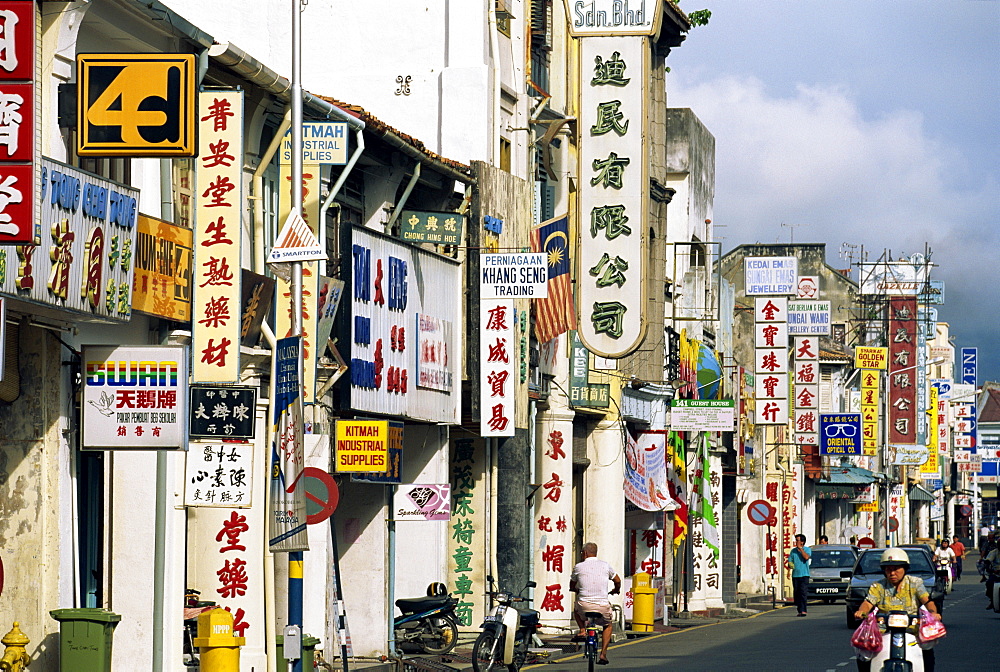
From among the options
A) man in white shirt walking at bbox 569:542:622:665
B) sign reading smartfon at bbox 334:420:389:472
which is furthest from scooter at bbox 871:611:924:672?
man in white shirt walking at bbox 569:542:622:665

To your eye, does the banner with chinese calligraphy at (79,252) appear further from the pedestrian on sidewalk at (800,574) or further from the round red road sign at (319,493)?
the pedestrian on sidewalk at (800,574)

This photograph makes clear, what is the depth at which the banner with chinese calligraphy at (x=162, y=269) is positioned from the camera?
17.9m

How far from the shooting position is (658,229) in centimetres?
4316

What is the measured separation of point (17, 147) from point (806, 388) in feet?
158

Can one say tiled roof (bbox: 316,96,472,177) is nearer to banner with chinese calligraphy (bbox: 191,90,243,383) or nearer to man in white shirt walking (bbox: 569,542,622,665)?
banner with chinese calligraphy (bbox: 191,90,243,383)

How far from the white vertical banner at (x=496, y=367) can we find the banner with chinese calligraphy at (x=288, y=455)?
9.27m

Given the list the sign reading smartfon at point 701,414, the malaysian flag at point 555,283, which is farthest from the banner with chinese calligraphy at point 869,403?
the malaysian flag at point 555,283

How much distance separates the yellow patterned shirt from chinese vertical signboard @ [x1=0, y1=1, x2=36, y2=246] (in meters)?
8.10

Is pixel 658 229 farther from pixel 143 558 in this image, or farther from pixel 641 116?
pixel 143 558

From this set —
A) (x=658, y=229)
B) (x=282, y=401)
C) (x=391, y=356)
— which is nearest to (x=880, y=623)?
(x=282, y=401)

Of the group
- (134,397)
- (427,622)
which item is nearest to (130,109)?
(134,397)

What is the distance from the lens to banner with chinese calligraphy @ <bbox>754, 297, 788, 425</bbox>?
52.5 m

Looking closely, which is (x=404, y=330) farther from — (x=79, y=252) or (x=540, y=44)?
(x=79, y=252)

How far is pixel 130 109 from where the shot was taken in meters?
16.0
